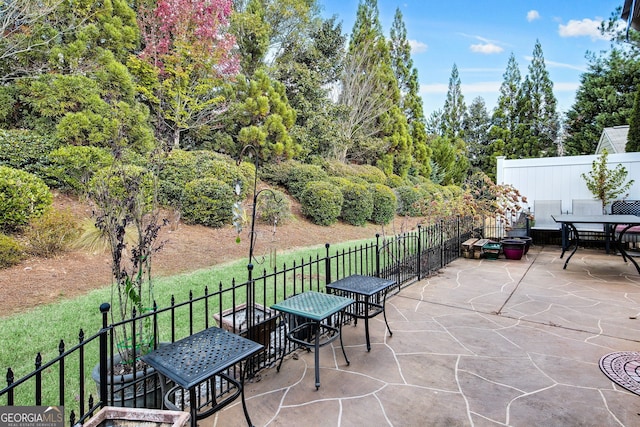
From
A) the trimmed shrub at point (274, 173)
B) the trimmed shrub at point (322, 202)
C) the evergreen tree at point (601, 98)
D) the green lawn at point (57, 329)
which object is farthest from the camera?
the evergreen tree at point (601, 98)

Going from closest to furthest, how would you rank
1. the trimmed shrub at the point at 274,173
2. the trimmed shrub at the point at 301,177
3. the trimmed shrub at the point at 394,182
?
the trimmed shrub at the point at 301,177
the trimmed shrub at the point at 274,173
the trimmed shrub at the point at 394,182

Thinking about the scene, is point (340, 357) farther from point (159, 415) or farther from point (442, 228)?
point (442, 228)

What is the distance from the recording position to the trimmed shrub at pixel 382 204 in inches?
398

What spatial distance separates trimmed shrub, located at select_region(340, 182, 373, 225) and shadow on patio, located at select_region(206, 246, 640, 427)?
5274 mm

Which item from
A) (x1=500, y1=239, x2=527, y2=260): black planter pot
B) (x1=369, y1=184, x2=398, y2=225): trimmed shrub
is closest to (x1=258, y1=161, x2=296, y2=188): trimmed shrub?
(x1=369, y1=184, x2=398, y2=225): trimmed shrub

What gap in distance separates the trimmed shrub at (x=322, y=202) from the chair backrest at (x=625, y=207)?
6460mm

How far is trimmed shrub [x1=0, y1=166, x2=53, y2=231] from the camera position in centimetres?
469

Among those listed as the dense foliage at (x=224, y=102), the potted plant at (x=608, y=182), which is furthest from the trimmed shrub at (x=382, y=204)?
the potted plant at (x=608, y=182)

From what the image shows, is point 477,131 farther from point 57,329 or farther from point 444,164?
point 57,329

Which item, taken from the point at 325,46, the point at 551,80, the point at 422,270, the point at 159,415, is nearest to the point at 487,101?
the point at 551,80

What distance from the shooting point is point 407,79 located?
18484 millimetres

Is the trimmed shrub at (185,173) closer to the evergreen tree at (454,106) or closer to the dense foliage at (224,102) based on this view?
the dense foliage at (224,102)

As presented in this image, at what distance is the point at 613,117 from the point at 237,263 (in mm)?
20257

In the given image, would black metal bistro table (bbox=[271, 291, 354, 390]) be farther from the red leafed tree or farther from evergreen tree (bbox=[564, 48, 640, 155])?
evergreen tree (bbox=[564, 48, 640, 155])
